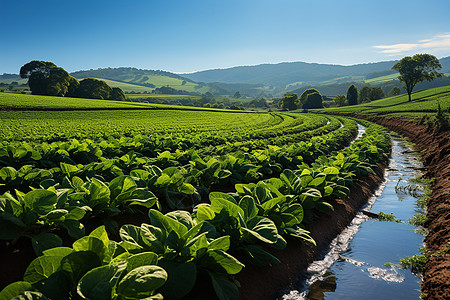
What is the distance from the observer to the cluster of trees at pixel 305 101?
97375mm

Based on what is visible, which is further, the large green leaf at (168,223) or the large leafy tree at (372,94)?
the large leafy tree at (372,94)

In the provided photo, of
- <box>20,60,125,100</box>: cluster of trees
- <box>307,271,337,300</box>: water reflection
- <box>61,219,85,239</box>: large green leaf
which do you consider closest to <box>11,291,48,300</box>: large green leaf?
<box>61,219,85,239</box>: large green leaf

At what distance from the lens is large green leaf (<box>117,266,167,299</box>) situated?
→ 77.0 inches

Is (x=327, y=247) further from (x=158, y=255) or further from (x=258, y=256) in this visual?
(x=158, y=255)

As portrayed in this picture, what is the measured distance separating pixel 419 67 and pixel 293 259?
75.6 metres

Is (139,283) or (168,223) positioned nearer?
(139,283)

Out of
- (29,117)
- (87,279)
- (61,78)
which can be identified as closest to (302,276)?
(87,279)

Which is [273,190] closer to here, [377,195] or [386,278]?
[386,278]

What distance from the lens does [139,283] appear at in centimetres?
196

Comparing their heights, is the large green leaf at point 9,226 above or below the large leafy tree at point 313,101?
below

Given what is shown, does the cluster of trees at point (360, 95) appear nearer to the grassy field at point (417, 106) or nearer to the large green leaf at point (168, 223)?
the grassy field at point (417, 106)

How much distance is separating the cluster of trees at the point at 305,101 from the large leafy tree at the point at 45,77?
71.6m

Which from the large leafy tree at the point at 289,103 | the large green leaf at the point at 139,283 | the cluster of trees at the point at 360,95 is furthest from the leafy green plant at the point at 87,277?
the large leafy tree at the point at 289,103

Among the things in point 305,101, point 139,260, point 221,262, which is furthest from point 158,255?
point 305,101
